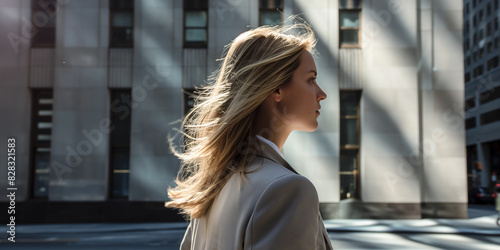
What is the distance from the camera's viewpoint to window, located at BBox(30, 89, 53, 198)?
783 inches

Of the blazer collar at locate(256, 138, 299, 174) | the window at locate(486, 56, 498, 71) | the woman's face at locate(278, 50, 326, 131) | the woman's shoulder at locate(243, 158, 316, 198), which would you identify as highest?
the window at locate(486, 56, 498, 71)

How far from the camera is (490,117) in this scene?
63312 millimetres

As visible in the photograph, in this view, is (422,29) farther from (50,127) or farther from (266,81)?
(266,81)

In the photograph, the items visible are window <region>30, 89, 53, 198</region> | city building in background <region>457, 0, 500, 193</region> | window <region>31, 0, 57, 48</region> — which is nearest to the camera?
window <region>31, 0, 57, 48</region>

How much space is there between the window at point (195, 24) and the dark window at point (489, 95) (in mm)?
52231

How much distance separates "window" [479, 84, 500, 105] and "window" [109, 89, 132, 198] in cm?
5473

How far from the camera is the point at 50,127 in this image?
786 inches

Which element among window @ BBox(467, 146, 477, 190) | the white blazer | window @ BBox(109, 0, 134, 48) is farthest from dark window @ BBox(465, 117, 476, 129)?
the white blazer

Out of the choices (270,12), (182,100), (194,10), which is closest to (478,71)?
(270,12)

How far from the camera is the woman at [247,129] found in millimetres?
1438

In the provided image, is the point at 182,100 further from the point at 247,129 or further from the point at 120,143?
the point at 247,129

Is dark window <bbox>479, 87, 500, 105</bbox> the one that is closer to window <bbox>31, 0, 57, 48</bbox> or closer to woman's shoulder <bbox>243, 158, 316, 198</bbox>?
window <bbox>31, 0, 57, 48</bbox>

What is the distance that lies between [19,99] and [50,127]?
1.64m

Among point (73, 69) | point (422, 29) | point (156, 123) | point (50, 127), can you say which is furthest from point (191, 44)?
point (422, 29)
